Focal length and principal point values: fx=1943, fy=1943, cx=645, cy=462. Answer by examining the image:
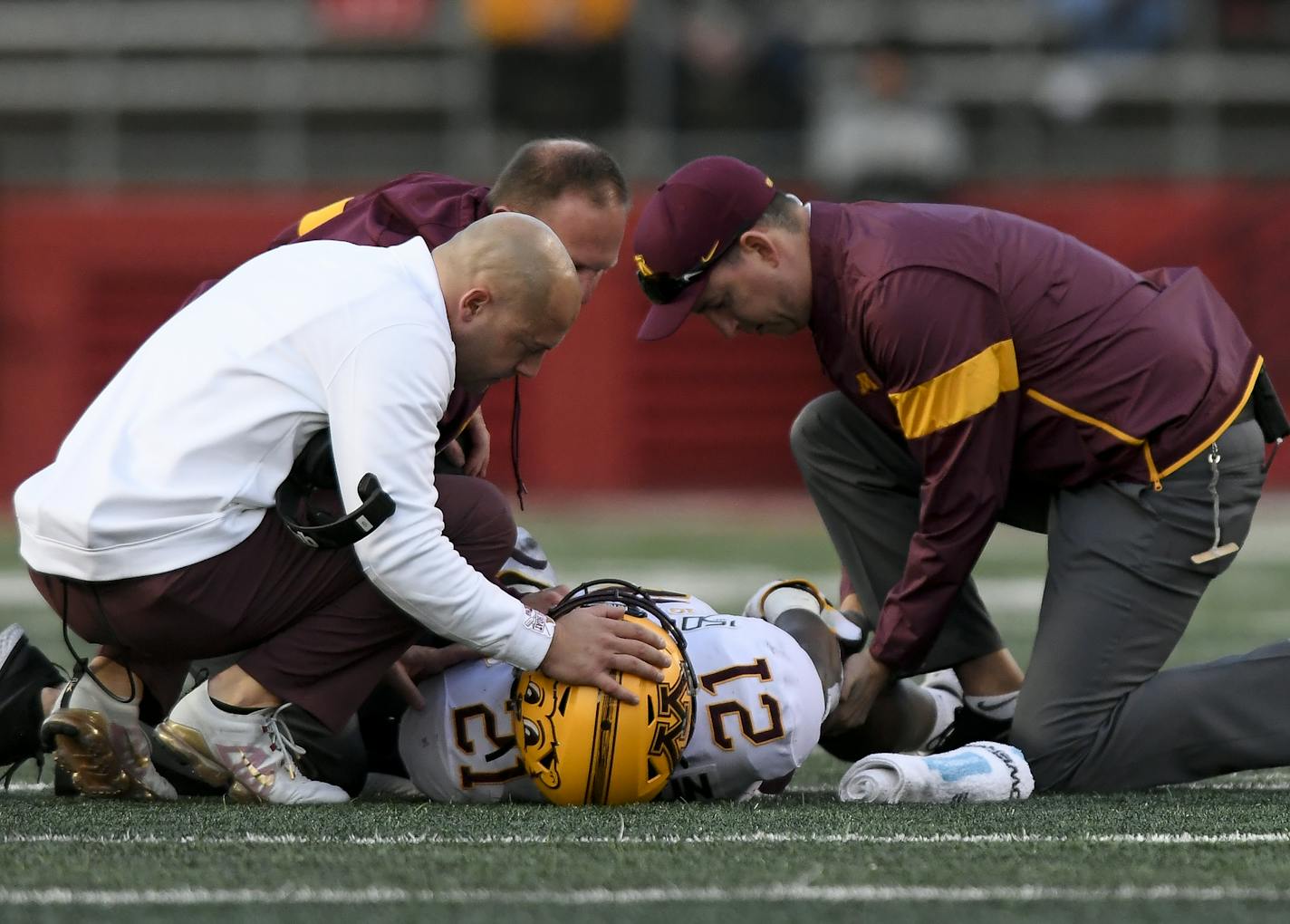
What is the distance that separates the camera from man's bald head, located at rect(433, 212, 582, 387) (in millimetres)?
3871

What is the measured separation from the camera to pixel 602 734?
3.91m

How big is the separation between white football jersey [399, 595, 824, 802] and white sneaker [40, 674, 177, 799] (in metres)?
0.55

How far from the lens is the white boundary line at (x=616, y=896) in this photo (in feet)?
9.88

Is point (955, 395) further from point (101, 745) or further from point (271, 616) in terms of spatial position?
point (101, 745)

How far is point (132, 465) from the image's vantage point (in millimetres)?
3861

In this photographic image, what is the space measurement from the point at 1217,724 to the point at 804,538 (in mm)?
7678

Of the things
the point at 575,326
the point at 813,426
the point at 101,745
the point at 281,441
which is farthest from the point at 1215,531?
the point at 575,326

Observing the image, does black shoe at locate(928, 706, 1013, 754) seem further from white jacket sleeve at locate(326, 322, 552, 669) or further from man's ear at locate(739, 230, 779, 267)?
white jacket sleeve at locate(326, 322, 552, 669)

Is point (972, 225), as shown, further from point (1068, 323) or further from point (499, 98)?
point (499, 98)

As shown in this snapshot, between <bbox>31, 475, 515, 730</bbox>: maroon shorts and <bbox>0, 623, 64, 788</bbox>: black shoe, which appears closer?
<bbox>31, 475, 515, 730</bbox>: maroon shorts

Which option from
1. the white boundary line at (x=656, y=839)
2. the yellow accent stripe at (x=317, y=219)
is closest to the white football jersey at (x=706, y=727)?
the white boundary line at (x=656, y=839)

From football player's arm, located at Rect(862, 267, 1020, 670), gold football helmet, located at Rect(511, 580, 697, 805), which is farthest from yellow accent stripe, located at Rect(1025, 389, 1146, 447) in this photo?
gold football helmet, located at Rect(511, 580, 697, 805)

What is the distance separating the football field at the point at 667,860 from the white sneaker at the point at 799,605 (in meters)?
0.36

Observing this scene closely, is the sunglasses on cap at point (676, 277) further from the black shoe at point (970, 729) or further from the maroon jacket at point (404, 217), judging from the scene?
the black shoe at point (970, 729)
